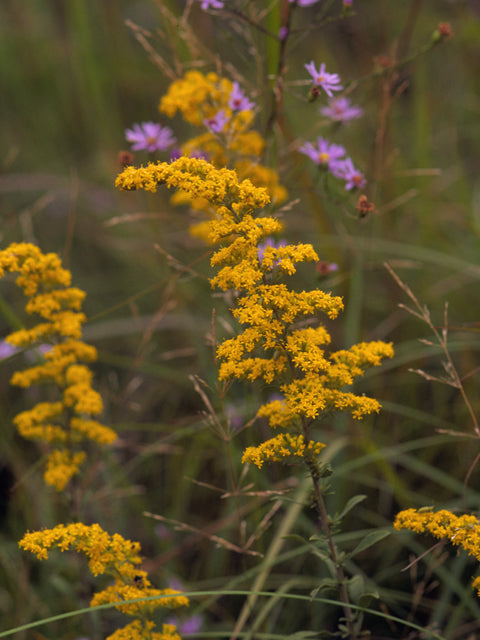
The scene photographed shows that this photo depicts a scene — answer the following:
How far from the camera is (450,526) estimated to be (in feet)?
5.20

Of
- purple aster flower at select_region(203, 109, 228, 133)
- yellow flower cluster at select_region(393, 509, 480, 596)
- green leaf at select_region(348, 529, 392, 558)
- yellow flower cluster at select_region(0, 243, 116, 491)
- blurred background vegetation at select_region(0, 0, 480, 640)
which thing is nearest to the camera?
yellow flower cluster at select_region(393, 509, 480, 596)

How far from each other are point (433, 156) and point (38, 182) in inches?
116

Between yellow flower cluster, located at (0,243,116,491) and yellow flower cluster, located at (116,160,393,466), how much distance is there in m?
0.70

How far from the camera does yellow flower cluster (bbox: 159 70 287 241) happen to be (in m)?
2.51

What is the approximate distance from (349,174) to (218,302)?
3.63ft

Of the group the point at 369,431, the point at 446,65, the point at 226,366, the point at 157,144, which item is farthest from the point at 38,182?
the point at 446,65

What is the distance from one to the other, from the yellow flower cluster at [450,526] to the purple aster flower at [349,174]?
4.45 ft

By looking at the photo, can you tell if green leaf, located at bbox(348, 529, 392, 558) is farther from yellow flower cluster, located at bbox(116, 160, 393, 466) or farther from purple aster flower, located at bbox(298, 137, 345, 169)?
purple aster flower, located at bbox(298, 137, 345, 169)

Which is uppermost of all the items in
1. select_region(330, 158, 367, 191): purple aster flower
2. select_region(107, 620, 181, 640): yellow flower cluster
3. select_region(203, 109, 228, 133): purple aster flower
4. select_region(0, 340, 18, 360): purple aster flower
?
select_region(203, 109, 228, 133): purple aster flower

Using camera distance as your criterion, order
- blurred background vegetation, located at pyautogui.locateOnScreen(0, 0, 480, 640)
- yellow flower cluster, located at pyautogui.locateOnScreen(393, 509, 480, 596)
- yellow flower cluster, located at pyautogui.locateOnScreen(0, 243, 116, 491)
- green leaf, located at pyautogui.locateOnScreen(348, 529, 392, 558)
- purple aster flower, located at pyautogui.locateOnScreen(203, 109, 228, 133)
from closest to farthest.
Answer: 1. yellow flower cluster, located at pyautogui.locateOnScreen(393, 509, 480, 596)
2. green leaf, located at pyautogui.locateOnScreen(348, 529, 392, 558)
3. yellow flower cluster, located at pyautogui.locateOnScreen(0, 243, 116, 491)
4. purple aster flower, located at pyautogui.locateOnScreen(203, 109, 228, 133)
5. blurred background vegetation, located at pyautogui.locateOnScreen(0, 0, 480, 640)

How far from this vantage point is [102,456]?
286 cm

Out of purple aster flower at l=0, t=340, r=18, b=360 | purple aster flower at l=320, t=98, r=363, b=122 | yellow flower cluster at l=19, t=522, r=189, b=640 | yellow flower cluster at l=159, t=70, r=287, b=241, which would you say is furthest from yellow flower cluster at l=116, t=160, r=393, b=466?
purple aster flower at l=0, t=340, r=18, b=360

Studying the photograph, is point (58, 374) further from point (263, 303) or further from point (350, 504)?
point (350, 504)

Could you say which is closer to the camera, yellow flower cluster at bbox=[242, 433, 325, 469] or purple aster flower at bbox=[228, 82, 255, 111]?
yellow flower cluster at bbox=[242, 433, 325, 469]
